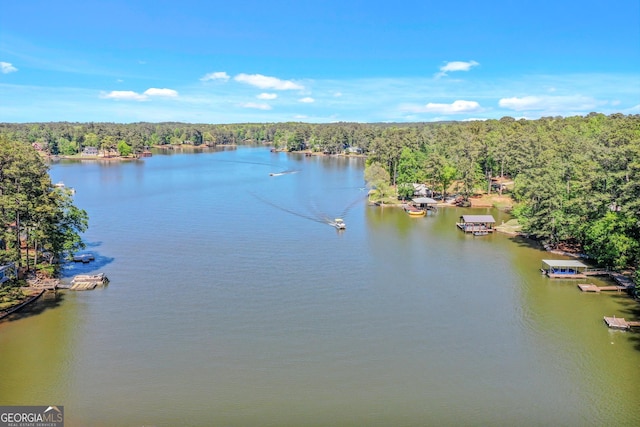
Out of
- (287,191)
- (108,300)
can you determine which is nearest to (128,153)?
(287,191)

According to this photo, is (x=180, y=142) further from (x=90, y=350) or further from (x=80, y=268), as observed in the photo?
(x=90, y=350)

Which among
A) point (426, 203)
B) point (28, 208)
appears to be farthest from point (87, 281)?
point (426, 203)

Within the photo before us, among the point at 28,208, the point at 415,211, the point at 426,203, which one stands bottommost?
the point at 415,211

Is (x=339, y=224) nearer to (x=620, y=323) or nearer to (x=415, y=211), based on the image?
(x=415, y=211)

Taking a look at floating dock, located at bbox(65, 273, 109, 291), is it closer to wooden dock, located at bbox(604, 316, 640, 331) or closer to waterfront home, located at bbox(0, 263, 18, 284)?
waterfront home, located at bbox(0, 263, 18, 284)

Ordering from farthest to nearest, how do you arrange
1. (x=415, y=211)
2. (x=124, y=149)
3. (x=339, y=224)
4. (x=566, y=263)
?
(x=124, y=149) → (x=415, y=211) → (x=339, y=224) → (x=566, y=263)

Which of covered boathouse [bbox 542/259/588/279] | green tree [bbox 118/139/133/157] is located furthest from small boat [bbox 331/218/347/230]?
green tree [bbox 118/139/133/157]

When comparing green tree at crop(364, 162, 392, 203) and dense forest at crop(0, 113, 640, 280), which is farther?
green tree at crop(364, 162, 392, 203)
